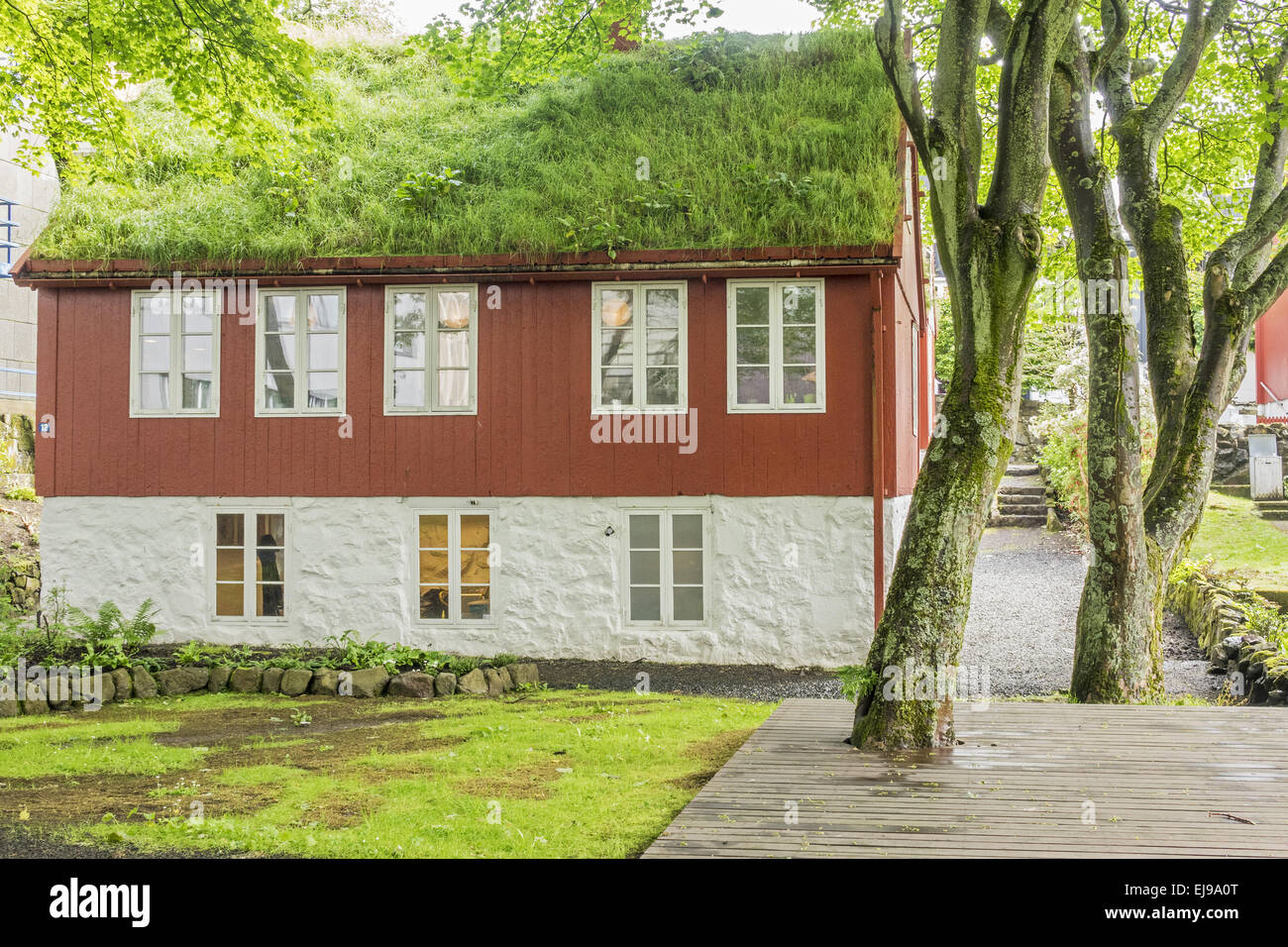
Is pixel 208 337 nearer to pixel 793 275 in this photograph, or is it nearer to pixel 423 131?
pixel 423 131

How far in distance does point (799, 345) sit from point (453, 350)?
175 inches

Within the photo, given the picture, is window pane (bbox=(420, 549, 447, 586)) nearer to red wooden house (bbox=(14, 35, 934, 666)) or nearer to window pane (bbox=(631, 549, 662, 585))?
red wooden house (bbox=(14, 35, 934, 666))

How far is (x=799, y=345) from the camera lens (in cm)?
1374

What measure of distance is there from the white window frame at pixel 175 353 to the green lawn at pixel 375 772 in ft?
15.0

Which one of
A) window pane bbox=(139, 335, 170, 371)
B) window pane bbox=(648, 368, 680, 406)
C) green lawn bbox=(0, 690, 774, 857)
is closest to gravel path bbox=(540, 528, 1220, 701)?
green lawn bbox=(0, 690, 774, 857)

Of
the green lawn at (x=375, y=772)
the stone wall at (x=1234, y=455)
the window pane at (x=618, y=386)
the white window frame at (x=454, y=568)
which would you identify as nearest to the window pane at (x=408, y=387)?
the white window frame at (x=454, y=568)

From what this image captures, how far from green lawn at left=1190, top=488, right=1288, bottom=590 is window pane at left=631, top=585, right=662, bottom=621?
800 cm

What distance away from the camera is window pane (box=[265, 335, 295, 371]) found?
14.6 m

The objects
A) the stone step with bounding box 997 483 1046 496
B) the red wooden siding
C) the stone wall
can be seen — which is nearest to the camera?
the red wooden siding

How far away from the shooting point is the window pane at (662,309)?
45.8 ft

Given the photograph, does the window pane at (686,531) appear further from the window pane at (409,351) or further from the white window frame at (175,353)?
the white window frame at (175,353)

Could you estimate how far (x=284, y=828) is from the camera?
6535mm

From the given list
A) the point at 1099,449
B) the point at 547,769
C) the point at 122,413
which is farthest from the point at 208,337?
the point at 1099,449
